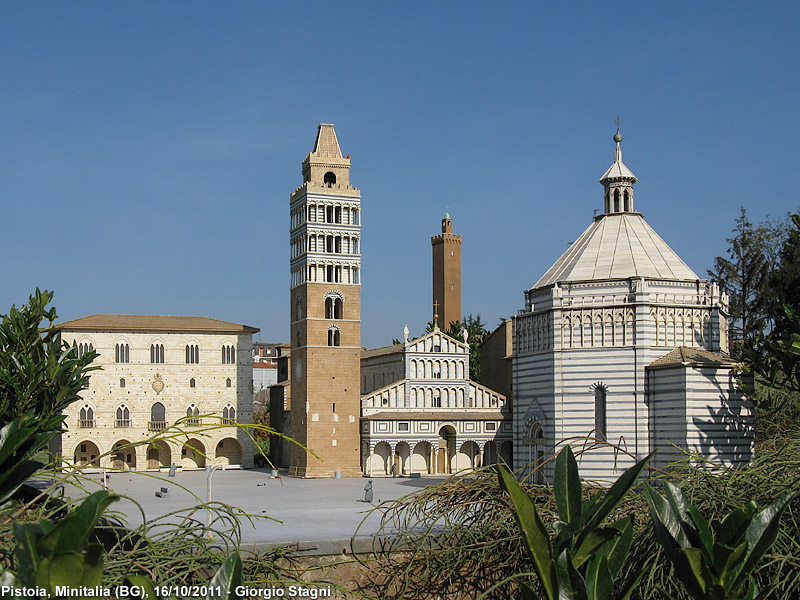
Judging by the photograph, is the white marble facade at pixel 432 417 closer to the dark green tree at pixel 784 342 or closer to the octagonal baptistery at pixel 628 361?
the octagonal baptistery at pixel 628 361

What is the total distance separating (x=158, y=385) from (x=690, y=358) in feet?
97.0

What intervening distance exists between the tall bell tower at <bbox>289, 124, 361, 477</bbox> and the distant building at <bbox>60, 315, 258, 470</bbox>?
6.36 metres

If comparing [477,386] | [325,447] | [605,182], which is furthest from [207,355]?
[605,182]

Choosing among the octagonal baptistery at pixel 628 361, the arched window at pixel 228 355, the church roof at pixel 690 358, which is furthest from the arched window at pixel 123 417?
the church roof at pixel 690 358

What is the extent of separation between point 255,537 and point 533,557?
5721 mm

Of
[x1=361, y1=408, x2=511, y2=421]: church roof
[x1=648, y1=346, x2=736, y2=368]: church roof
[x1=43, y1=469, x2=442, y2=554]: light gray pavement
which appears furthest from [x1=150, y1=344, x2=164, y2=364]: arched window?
[x1=648, y1=346, x2=736, y2=368]: church roof

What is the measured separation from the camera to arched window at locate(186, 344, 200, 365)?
47312 millimetres

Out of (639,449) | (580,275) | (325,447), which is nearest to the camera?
(639,449)

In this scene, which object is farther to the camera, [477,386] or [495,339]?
[495,339]

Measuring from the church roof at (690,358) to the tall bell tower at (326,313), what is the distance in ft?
56.5

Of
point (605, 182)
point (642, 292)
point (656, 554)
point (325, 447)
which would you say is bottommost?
point (325, 447)

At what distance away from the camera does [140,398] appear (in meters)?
46.3

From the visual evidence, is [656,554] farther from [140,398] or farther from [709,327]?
[140,398]

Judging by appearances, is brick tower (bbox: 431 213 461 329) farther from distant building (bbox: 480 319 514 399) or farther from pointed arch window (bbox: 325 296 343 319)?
pointed arch window (bbox: 325 296 343 319)
